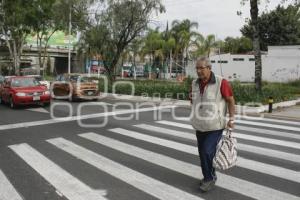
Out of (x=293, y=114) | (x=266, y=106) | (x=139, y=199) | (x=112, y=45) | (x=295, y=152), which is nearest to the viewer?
(x=139, y=199)

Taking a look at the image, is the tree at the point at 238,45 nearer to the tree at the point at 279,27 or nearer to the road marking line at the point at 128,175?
the tree at the point at 279,27

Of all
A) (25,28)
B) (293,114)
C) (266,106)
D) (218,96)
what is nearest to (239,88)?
(266,106)

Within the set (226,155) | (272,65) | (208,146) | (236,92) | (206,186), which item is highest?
(272,65)

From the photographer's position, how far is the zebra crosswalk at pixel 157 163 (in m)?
6.21

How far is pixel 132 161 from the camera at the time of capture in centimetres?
816

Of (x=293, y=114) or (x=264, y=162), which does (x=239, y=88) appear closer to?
(x=293, y=114)

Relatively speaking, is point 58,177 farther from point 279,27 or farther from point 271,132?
point 279,27

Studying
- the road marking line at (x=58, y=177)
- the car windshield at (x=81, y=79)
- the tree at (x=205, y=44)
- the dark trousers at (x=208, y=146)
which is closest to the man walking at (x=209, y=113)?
the dark trousers at (x=208, y=146)

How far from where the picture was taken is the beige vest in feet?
20.0

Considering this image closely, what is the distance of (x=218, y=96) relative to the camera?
6.15 meters

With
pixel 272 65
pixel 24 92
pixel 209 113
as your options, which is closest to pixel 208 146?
pixel 209 113

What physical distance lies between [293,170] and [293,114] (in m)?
9.33

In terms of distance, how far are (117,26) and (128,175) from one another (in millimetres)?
22232

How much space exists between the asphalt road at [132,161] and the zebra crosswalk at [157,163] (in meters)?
0.01
